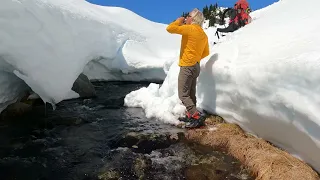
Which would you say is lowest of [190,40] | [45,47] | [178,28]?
[45,47]

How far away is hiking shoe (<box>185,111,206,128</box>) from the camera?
6.53 meters

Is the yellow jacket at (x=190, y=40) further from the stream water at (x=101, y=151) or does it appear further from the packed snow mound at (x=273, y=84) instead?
the stream water at (x=101, y=151)

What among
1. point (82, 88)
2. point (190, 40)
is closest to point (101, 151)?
point (190, 40)

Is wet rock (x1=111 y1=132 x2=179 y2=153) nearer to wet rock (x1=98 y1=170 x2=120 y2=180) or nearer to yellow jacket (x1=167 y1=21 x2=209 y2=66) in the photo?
wet rock (x1=98 y1=170 x2=120 y2=180)

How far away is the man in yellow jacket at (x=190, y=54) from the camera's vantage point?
6480 mm

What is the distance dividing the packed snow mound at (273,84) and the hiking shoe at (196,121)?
1.67 feet

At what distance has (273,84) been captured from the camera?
489cm

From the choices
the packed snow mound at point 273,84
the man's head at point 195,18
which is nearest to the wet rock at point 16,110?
the packed snow mound at point 273,84

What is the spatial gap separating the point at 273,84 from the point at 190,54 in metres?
2.03

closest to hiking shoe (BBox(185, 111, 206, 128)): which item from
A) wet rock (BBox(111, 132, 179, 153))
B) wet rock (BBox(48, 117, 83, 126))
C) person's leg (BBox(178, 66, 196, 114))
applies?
person's leg (BBox(178, 66, 196, 114))

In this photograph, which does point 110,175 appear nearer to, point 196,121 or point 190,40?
point 196,121

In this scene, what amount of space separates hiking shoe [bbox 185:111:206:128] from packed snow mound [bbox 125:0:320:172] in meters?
0.51

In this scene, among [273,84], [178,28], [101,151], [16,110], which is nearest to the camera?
[273,84]

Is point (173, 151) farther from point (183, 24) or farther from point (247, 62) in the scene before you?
point (183, 24)
